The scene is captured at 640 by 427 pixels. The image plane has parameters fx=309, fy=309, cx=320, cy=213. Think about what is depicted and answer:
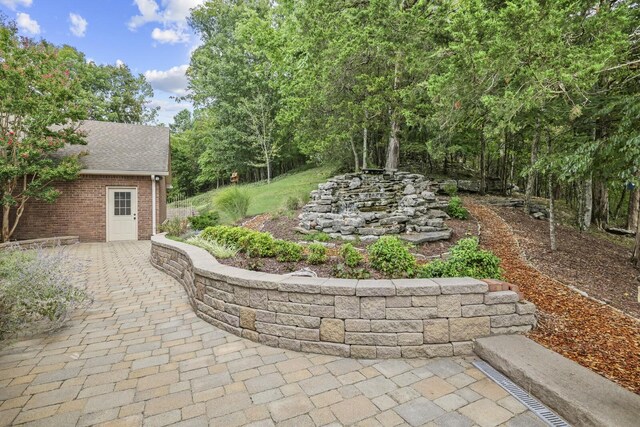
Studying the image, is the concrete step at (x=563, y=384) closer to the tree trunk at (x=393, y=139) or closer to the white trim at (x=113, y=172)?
the tree trunk at (x=393, y=139)

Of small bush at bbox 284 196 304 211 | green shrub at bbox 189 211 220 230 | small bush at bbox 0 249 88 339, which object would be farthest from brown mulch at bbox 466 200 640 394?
green shrub at bbox 189 211 220 230

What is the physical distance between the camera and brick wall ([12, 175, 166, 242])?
944cm

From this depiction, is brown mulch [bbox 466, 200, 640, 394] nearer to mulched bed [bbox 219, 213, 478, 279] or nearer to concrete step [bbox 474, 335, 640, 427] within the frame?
concrete step [bbox 474, 335, 640, 427]

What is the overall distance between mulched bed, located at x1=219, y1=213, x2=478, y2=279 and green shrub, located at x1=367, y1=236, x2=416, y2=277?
0.10m

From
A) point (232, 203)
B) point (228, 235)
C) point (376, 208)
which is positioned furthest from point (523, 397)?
point (232, 203)

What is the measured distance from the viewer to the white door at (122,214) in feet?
33.4

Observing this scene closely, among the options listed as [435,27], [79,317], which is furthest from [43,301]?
[435,27]

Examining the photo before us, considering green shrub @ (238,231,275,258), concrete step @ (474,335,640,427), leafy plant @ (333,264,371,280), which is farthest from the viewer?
green shrub @ (238,231,275,258)

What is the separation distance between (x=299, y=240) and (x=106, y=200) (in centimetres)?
750

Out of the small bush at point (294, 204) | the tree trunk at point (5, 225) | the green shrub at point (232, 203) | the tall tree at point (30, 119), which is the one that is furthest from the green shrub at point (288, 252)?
the tree trunk at point (5, 225)

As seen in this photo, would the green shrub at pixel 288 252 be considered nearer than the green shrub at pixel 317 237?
Yes

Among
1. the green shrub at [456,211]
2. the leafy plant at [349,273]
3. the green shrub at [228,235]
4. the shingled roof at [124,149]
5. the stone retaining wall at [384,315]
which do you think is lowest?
the stone retaining wall at [384,315]

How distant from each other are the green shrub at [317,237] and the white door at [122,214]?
705cm

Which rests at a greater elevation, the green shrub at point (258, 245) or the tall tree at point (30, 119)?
the tall tree at point (30, 119)
